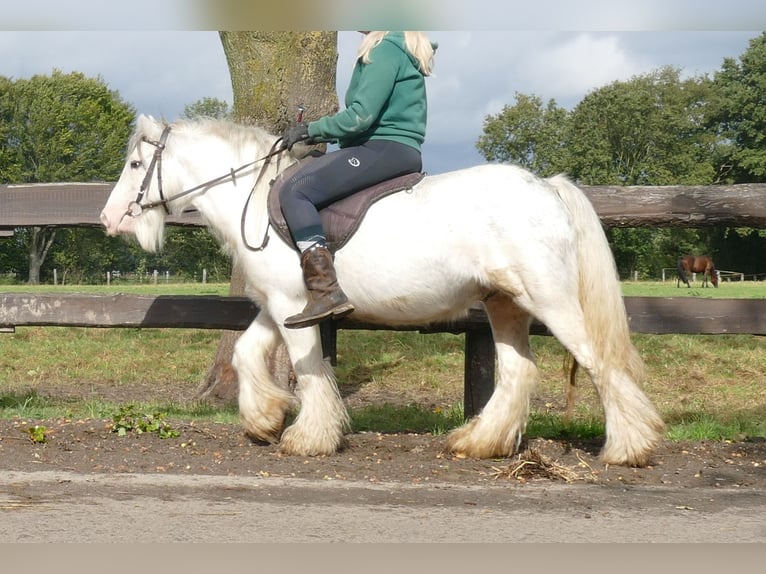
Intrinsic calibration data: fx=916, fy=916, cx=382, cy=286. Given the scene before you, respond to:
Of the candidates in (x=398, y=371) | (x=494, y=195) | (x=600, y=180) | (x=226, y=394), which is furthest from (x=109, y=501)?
(x=600, y=180)

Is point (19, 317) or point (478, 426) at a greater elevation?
point (19, 317)

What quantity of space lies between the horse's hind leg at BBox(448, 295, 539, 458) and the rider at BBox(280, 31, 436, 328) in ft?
3.81

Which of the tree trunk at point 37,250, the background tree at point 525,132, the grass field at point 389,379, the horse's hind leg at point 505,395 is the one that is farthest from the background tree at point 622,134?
the horse's hind leg at point 505,395

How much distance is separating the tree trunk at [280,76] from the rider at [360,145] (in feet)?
8.76

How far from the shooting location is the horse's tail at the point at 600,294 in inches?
224

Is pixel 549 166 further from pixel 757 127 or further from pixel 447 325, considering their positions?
pixel 447 325

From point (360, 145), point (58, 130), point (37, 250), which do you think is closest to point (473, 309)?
point (360, 145)

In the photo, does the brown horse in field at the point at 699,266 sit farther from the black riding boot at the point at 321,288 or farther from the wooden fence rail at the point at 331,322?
the black riding boot at the point at 321,288

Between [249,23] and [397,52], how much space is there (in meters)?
2.33

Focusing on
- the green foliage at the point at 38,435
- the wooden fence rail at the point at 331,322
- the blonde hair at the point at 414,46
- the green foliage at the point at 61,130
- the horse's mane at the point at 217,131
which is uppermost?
the green foliage at the point at 61,130

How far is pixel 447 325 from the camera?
23.5ft

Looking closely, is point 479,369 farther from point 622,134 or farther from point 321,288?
point 622,134

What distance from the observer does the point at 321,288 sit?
5.64 metres

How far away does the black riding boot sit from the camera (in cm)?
562
